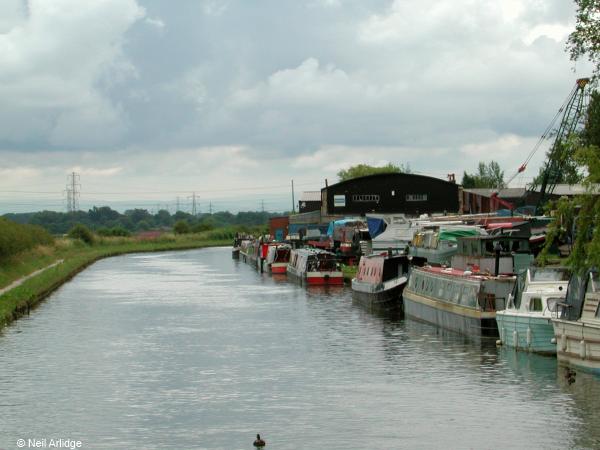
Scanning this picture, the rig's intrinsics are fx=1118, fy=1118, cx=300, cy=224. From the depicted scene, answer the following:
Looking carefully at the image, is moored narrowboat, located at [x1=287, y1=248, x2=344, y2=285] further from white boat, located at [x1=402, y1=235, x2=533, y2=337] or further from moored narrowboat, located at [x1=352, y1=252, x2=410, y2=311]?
white boat, located at [x1=402, y1=235, x2=533, y2=337]

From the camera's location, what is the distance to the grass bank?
182 feet

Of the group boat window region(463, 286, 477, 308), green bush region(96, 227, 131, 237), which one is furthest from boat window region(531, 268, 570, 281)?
green bush region(96, 227, 131, 237)

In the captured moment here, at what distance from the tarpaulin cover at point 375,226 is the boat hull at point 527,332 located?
43686 millimetres

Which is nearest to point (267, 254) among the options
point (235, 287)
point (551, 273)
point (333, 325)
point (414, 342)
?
point (235, 287)

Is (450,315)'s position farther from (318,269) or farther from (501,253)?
(318,269)

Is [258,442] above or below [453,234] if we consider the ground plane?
below

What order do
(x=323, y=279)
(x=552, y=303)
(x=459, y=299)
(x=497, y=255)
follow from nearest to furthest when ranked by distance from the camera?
(x=552, y=303) → (x=459, y=299) → (x=497, y=255) → (x=323, y=279)

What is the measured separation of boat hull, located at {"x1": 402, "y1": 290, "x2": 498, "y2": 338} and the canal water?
0.66 metres

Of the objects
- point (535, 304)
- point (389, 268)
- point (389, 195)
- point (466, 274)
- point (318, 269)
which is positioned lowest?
point (318, 269)

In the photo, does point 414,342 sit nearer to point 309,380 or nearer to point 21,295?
point 309,380

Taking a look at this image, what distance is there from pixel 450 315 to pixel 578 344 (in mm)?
12355

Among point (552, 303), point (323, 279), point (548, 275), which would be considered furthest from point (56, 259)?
point (552, 303)

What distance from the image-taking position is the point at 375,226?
3142 inches

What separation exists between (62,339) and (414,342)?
13966mm
